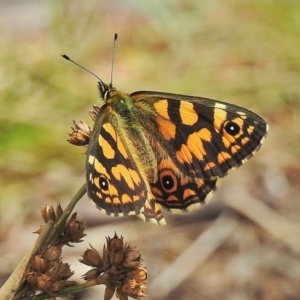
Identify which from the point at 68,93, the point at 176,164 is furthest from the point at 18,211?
the point at 176,164

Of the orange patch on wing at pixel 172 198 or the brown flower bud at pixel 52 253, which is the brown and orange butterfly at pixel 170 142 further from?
the brown flower bud at pixel 52 253

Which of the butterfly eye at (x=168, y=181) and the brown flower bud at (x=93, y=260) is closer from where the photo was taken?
the brown flower bud at (x=93, y=260)

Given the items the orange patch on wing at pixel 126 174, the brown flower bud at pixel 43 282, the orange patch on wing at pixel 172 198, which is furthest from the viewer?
the orange patch on wing at pixel 172 198

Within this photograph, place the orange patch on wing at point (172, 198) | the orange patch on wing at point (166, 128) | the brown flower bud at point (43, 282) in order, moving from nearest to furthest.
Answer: the brown flower bud at point (43, 282) → the orange patch on wing at point (172, 198) → the orange patch on wing at point (166, 128)

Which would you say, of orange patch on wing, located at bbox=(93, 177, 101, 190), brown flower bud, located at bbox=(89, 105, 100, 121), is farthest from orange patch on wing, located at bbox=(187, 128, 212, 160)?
orange patch on wing, located at bbox=(93, 177, 101, 190)

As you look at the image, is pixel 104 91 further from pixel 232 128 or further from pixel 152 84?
pixel 152 84

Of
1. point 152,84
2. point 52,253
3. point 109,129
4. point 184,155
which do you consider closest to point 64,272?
point 52,253

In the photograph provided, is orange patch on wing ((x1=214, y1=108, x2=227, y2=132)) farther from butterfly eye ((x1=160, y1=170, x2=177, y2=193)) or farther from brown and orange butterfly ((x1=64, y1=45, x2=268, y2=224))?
butterfly eye ((x1=160, y1=170, x2=177, y2=193))

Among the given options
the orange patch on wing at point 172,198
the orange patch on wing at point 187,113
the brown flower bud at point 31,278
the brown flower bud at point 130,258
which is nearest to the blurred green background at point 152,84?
the orange patch on wing at point 187,113

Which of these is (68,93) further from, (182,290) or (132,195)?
(132,195)
